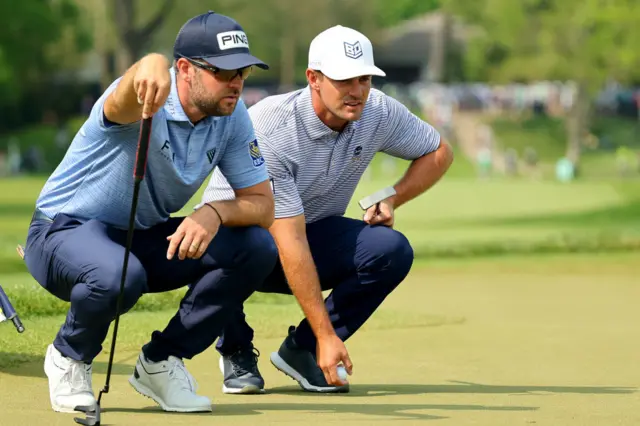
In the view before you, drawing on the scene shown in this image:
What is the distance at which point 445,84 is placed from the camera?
81688mm

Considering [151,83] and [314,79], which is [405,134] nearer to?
[314,79]

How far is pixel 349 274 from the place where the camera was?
6477 millimetres

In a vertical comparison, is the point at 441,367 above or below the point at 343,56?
below

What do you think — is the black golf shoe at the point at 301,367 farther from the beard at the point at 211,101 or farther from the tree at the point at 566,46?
the tree at the point at 566,46

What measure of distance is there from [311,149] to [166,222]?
0.93 metres

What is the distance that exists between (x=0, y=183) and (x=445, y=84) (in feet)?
160

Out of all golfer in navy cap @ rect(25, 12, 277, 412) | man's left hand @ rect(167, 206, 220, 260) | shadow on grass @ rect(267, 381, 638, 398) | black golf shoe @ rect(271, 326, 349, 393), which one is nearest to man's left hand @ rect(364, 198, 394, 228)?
black golf shoe @ rect(271, 326, 349, 393)

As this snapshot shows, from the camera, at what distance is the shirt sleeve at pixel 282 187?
241 inches

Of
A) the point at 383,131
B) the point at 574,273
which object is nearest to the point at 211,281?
the point at 383,131

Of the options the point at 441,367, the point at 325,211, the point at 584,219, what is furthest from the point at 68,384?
the point at 584,219

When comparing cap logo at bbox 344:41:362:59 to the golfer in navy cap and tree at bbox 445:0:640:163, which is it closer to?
the golfer in navy cap

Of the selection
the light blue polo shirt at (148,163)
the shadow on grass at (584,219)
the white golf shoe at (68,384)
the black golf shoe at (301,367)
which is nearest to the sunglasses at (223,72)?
the light blue polo shirt at (148,163)

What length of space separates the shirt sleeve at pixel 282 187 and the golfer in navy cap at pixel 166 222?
0.46 m

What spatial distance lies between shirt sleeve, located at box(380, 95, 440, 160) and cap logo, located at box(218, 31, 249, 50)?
145cm
